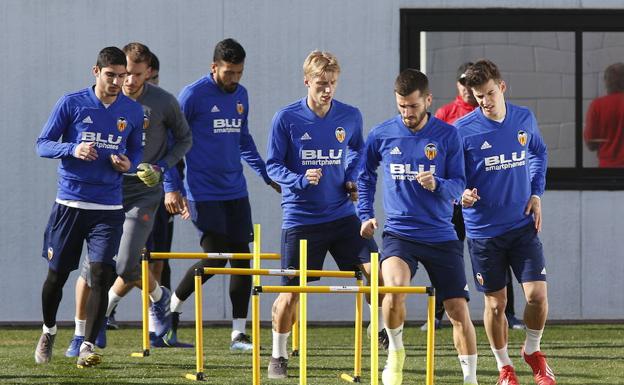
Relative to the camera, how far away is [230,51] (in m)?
10.6

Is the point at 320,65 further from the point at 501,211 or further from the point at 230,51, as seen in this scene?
the point at 230,51

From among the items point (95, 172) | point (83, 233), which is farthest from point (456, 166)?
point (83, 233)

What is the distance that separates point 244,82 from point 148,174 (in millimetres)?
3384

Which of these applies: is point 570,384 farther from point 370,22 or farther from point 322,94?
point 370,22

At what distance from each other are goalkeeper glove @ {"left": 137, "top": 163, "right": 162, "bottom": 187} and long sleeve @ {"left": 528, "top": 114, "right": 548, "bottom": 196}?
2537 millimetres

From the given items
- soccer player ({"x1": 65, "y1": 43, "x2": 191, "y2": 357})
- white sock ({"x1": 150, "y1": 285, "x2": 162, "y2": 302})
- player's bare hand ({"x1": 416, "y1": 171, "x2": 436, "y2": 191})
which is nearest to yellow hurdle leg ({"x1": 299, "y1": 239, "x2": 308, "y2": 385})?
player's bare hand ({"x1": 416, "y1": 171, "x2": 436, "y2": 191})

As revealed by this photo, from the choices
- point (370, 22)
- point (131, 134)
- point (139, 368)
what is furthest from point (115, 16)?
point (139, 368)

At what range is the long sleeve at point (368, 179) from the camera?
28.5ft

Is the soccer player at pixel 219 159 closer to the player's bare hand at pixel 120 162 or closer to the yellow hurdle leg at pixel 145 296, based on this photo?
the yellow hurdle leg at pixel 145 296

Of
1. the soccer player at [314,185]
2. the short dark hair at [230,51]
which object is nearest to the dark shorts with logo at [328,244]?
the soccer player at [314,185]

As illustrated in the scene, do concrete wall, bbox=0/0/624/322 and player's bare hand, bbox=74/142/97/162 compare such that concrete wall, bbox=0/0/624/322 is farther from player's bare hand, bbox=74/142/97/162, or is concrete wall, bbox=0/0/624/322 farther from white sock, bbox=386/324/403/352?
white sock, bbox=386/324/403/352

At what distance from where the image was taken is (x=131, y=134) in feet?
31.9

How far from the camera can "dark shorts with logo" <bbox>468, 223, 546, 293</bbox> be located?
8758 mm

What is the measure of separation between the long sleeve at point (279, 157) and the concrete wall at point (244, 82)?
3.83 metres
